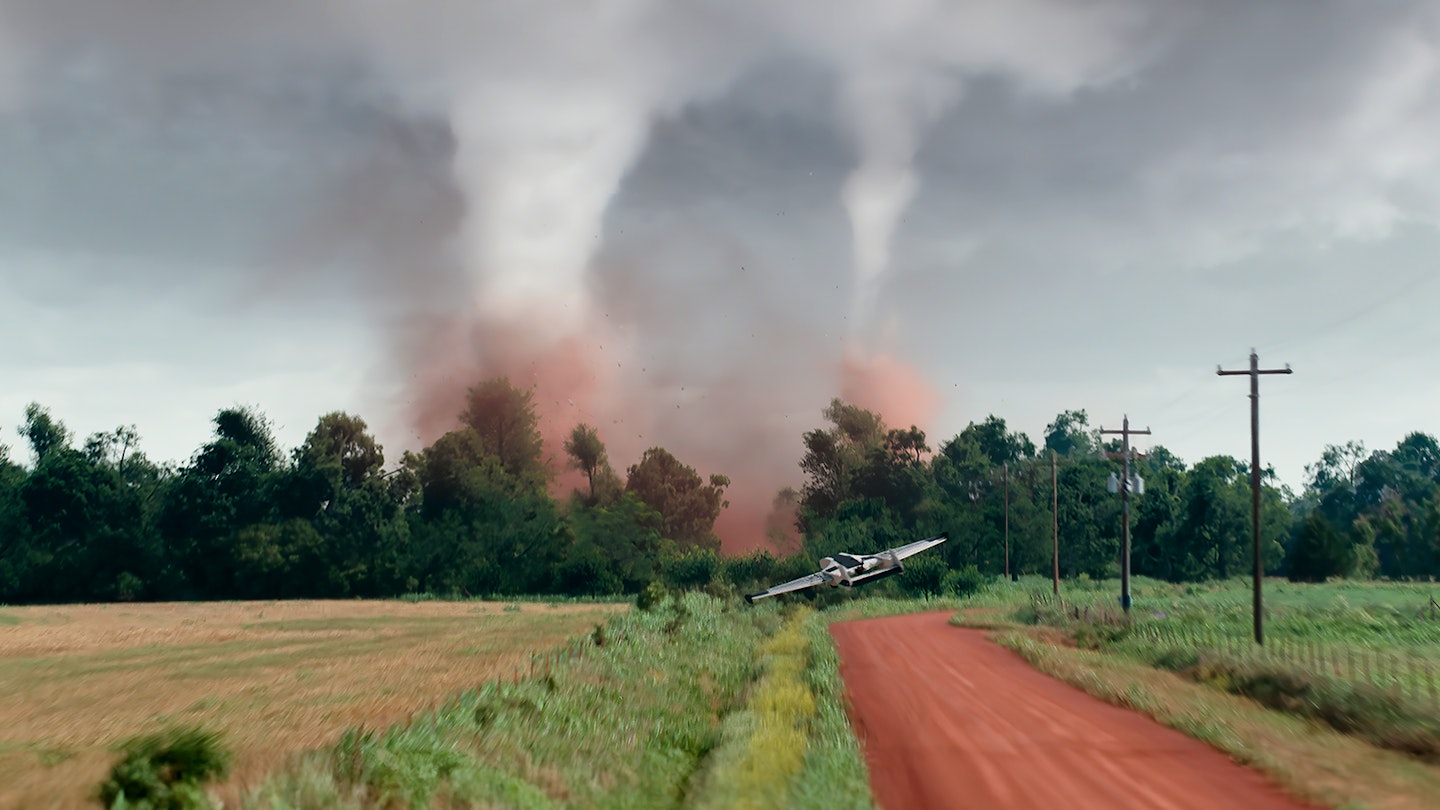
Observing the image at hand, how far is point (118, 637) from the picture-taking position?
168 ft

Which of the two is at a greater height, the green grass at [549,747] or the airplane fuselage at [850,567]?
the airplane fuselage at [850,567]

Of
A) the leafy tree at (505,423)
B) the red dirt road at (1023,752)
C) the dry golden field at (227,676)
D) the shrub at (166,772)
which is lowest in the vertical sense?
the dry golden field at (227,676)

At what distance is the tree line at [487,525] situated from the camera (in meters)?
95.6

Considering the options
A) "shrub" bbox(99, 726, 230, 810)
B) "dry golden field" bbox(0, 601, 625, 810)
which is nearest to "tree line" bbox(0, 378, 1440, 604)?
"dry golden field" bbox(0, 601, 625, 810)

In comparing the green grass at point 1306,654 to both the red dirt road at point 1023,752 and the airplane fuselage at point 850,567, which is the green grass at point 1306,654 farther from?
the airplane fuselage at point 850,567

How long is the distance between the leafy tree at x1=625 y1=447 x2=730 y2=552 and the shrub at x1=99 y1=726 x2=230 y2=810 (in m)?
107

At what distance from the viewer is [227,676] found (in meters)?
33.4

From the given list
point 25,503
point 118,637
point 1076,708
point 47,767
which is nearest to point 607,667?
point 1076,708

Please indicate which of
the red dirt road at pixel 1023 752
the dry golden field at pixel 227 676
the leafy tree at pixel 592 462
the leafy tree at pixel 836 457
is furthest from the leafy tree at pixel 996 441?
the red dirt road at pixel 1023 752

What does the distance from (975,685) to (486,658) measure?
19.4 m

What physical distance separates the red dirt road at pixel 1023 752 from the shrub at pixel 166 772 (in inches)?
353

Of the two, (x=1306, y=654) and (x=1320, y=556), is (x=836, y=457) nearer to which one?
(x=1320, y=556)

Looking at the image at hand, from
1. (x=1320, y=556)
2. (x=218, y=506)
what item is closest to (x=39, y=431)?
(x=218, y=506)

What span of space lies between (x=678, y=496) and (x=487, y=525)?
2553 cm
